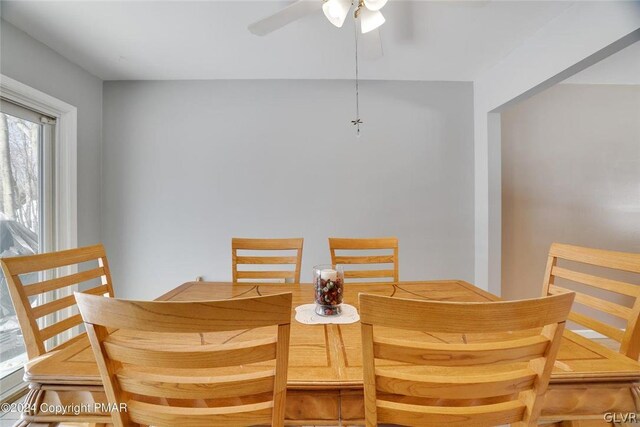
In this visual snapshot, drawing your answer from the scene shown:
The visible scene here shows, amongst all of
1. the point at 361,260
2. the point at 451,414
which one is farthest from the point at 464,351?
the point at 361,260

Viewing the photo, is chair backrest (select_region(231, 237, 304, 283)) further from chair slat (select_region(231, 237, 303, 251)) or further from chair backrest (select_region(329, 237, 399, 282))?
chair backrest (select_region(329, 237, 399, 282))

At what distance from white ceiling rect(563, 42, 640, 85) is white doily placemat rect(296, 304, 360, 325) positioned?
9.66 ft

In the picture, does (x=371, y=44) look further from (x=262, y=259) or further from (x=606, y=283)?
(x=606, y=283)

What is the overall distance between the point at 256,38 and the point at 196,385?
2.08m

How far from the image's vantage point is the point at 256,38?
1.89 metres

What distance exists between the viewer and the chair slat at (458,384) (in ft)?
1.94

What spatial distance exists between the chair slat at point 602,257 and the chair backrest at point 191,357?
118 centimetres

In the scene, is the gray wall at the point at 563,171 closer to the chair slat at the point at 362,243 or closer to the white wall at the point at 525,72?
the white wall at the point at 525,72

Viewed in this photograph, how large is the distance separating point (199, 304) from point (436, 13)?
79.3 inches

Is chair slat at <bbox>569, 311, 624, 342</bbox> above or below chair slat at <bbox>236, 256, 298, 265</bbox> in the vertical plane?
below

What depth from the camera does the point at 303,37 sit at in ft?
6.12

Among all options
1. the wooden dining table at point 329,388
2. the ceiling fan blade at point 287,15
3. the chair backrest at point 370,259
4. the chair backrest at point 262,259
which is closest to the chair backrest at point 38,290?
the wooden dining table at point 329,388

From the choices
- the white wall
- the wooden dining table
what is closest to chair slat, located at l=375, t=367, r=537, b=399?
the wooden dining table

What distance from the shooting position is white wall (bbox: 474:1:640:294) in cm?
139
